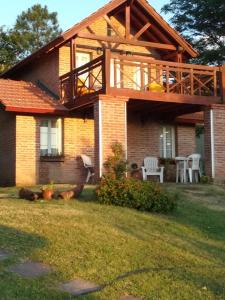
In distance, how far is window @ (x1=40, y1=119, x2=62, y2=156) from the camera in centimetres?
1914

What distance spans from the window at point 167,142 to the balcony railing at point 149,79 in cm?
274

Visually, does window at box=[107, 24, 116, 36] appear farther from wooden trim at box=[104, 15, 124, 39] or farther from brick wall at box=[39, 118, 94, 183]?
brick wall at box=[39, 118, 94, 183]

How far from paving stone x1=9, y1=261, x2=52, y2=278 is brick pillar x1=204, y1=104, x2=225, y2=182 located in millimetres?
11666

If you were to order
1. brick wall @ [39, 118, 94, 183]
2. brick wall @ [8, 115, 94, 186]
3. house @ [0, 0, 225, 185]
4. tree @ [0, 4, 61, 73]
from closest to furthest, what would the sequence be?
house @ [0, 0, 225, 185], brick wall @ [8, 115, 94, 186], brick wall @ [39, 118, 94, 183], tree @ [0, 4, 61, 73]

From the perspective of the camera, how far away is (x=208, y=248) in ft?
29.7

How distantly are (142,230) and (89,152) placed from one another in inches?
407

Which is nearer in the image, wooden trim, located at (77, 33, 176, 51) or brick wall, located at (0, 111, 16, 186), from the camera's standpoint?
brick wall, located at (0, 111, 16, 186)

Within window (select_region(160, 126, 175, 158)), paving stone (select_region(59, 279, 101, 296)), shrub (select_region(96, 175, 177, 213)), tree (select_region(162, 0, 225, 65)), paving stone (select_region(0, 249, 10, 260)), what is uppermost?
tree (select_region(162, 0, 225, 65))

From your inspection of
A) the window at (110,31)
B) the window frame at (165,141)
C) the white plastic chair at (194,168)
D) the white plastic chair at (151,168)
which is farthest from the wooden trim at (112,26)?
the white plastic chair at (194,168)

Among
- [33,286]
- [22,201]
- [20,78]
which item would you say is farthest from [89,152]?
[33,286]

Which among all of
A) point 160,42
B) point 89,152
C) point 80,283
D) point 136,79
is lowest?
point 80,283

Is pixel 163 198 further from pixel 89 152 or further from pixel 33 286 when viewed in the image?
pixel 89 152

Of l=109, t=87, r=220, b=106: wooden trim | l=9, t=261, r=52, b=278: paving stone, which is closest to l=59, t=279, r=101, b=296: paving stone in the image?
A: l=9, t=261, r=52, b=278: paving stone

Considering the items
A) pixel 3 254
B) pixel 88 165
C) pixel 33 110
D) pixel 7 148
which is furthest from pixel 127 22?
pixel 3 254
